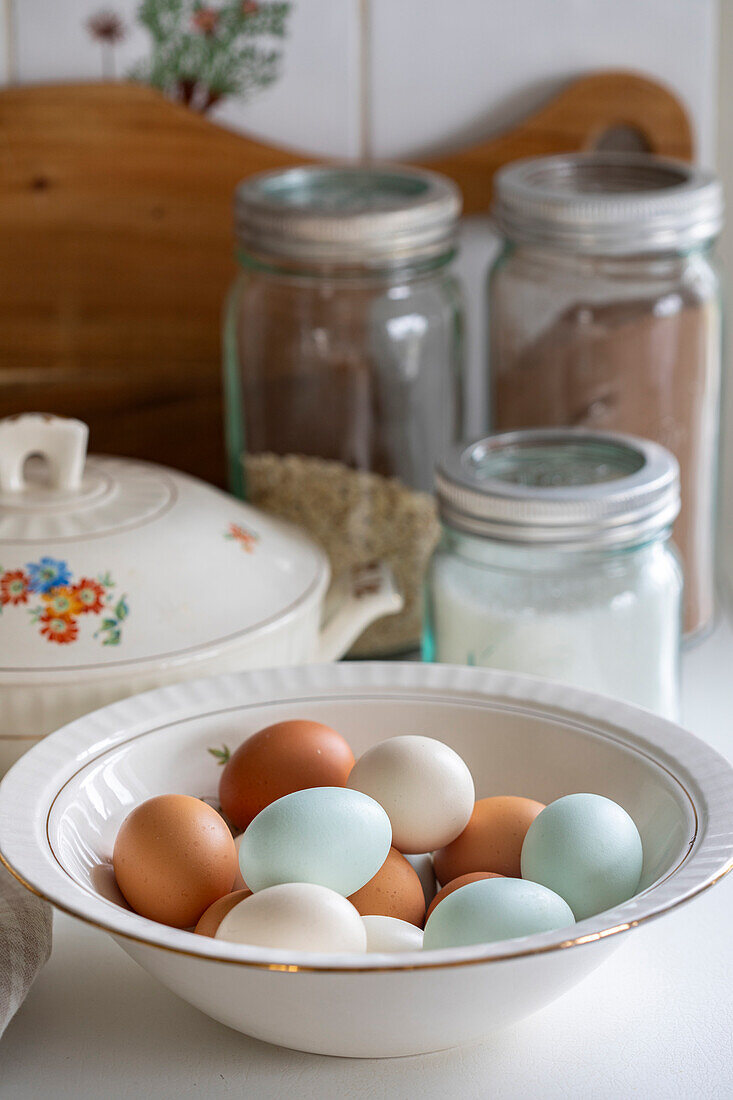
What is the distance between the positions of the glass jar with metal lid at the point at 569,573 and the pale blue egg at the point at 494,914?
0.89 feet

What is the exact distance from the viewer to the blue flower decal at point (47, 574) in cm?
71

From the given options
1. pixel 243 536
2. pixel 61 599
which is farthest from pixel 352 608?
pixel 61 599

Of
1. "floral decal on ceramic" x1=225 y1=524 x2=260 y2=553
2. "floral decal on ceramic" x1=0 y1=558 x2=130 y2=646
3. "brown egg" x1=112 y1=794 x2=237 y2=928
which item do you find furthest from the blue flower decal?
"brown egg" x1=112 y1=794 x2=237 y2=928

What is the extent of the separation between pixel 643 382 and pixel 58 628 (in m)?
0.44

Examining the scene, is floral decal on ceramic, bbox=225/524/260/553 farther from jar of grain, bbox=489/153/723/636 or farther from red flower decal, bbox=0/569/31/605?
jar of grain, bbox=489/153/723/636

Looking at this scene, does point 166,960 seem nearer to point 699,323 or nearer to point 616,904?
point 616,904

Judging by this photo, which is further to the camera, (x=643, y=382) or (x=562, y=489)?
(x=643, y=382)

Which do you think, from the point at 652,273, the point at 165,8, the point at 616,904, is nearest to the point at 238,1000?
the point at 616,904

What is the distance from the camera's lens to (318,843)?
1.61 feet

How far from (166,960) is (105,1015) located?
119 millimetres

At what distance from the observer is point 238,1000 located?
1.53 ft

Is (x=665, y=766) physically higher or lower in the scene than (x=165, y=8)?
lower

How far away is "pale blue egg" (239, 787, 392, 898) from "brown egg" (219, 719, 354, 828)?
70 mm

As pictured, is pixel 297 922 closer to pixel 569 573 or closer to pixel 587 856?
pixel 587 856
